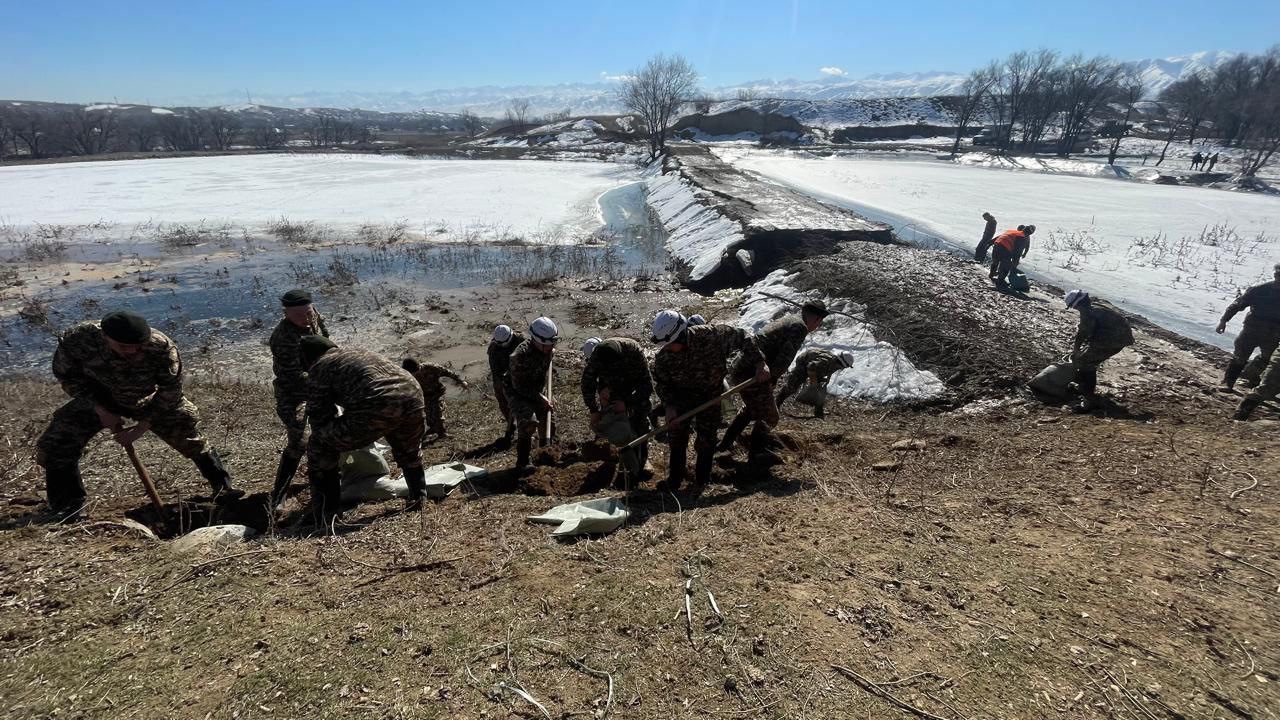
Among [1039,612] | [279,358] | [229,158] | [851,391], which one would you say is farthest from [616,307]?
[229,158]

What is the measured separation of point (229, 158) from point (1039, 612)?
52.2 m

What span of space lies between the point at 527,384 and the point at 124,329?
2760 millimetres

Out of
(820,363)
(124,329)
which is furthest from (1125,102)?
(124,329)

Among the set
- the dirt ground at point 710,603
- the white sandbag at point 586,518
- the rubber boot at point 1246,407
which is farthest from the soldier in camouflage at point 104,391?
the rubber boot at point 1246,407

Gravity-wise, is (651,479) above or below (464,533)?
below

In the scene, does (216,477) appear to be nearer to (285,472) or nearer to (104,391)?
(285,472)

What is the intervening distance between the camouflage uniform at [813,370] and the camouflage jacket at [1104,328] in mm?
2470

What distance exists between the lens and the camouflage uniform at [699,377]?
4281 millimetres

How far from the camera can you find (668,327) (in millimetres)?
4121

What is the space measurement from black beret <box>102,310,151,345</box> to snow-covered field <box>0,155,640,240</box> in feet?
44.2

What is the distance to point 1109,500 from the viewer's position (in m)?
3.75

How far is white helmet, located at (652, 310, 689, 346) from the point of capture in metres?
4.10

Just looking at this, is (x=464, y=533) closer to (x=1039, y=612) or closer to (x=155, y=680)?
(x=155, y=680)

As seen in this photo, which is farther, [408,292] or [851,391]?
[408,292]
